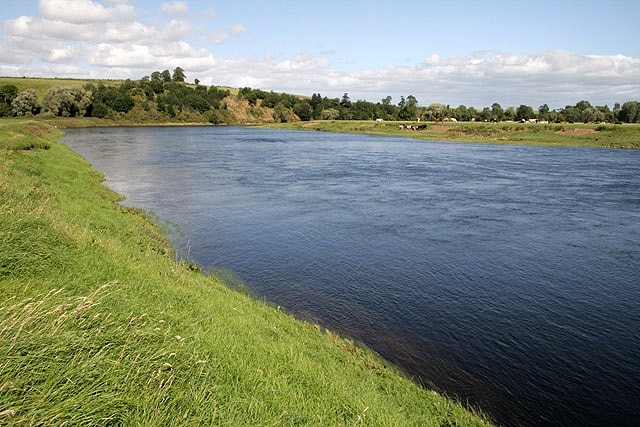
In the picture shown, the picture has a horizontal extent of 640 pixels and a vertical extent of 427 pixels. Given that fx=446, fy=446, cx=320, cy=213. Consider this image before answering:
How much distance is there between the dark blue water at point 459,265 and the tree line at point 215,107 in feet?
310

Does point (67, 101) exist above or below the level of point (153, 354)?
above

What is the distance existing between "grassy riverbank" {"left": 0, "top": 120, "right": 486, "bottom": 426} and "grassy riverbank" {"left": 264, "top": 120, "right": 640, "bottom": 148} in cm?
7596

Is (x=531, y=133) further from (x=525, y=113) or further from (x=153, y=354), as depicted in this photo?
(x=153, y=354)

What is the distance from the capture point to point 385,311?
1468 centimetres

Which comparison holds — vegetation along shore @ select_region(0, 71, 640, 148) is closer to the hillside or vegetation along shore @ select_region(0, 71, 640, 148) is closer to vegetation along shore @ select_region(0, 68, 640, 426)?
the hillside

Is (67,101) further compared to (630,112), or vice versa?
(630,112)

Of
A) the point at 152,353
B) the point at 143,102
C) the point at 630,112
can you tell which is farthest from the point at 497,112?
the point at 152,353

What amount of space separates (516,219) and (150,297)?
75.7 feet

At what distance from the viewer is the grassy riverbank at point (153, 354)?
17.3ft

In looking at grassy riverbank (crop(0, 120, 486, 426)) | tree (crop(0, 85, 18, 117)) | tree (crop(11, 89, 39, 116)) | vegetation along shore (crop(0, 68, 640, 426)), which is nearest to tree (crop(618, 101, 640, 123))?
vegetation along shore (crop(0, 68, 640, 426))

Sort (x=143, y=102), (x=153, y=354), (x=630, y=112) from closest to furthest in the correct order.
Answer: (x=153, y=354) < (x=630, y=112) < (x=143, y=102)

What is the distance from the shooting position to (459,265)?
18.9 metres

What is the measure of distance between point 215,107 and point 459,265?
523 ft

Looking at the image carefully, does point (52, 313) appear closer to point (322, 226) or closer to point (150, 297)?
point (150, 297)
